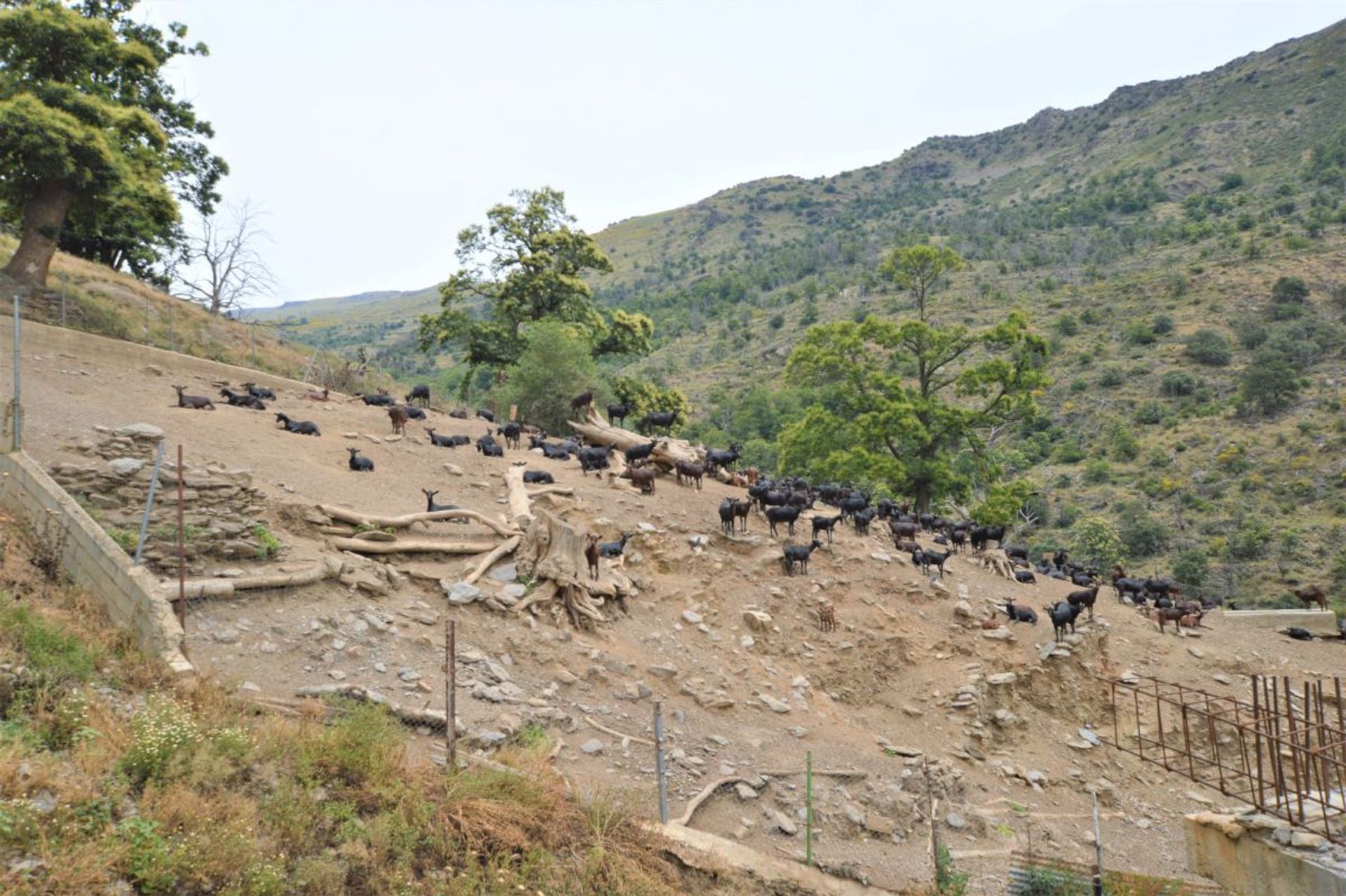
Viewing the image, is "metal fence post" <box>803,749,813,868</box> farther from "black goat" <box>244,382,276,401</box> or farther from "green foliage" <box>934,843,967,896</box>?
"black goat" <box>244,382,276,401</box>

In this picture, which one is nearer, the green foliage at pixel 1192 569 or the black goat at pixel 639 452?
the black goat at pixel 639 452

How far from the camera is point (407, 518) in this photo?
13.3m

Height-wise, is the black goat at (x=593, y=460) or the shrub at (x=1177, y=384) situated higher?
the shrub at (x=1177, y=384)

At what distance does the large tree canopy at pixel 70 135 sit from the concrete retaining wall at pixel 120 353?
168 inches

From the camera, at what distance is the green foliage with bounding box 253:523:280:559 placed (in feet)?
36.1

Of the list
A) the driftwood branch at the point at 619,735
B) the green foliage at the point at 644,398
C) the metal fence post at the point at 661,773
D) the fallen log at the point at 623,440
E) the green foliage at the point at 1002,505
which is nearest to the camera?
the metal fence post at the point at 661,773

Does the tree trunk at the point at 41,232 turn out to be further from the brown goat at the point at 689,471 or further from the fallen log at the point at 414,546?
the brown goat at the point at 689,471

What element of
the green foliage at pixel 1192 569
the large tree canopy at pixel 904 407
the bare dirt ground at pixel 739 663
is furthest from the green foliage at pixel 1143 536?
the bare dirt ground at pixel 739 663

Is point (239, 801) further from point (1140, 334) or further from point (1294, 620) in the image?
point (1140, 334)

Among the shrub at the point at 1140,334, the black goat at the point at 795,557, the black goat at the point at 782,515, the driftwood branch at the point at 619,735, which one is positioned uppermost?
the shrub at the point at 1140,334

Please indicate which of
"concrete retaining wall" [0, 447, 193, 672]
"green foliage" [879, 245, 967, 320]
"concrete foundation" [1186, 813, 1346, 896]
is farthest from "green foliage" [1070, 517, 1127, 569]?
"concrete retaining wall" [0, 447, 193, 672]

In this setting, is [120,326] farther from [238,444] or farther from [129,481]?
[129,481]

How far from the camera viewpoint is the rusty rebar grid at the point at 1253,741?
7.52 meters

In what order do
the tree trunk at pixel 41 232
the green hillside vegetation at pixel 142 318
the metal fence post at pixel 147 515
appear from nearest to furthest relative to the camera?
the metal fence post at pixel 147 515, the green hillside vegetation at pixel 142 318, the tree trunk at pixel 41 232
